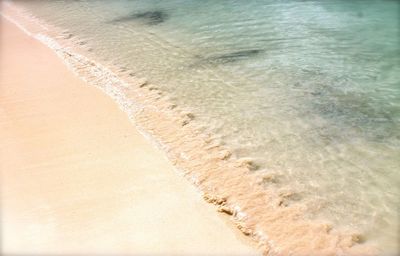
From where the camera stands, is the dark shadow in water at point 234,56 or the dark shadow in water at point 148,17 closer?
the dark shadow in water at point 234,56

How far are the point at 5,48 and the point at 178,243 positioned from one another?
20.8 ft

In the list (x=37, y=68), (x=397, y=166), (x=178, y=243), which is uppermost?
(x=37, y=68)

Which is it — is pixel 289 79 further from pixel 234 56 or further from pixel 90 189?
pixel 90 189

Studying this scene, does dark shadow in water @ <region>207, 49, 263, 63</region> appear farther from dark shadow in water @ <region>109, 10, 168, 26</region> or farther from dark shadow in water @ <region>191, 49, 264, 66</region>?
dark shadow in water @ <region>109, 10, 168, 26</region>

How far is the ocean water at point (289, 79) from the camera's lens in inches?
179

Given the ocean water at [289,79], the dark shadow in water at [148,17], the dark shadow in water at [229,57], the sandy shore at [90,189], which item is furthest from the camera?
the dark shadow in water at [148,17]

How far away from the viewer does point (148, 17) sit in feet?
34.0

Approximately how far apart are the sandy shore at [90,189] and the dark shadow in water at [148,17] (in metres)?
4.25

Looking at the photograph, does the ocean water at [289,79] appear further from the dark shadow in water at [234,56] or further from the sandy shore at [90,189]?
the sandy shore at [90,189]

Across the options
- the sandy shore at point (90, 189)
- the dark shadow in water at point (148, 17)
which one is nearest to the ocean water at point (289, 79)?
the dark shadow in water at point (148, 17)

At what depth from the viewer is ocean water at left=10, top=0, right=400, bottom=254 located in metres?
4.55

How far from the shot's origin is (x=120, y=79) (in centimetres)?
680

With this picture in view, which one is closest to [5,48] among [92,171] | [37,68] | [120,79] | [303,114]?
[37,68]

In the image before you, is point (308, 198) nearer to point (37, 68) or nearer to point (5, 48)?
point (37, 68)
